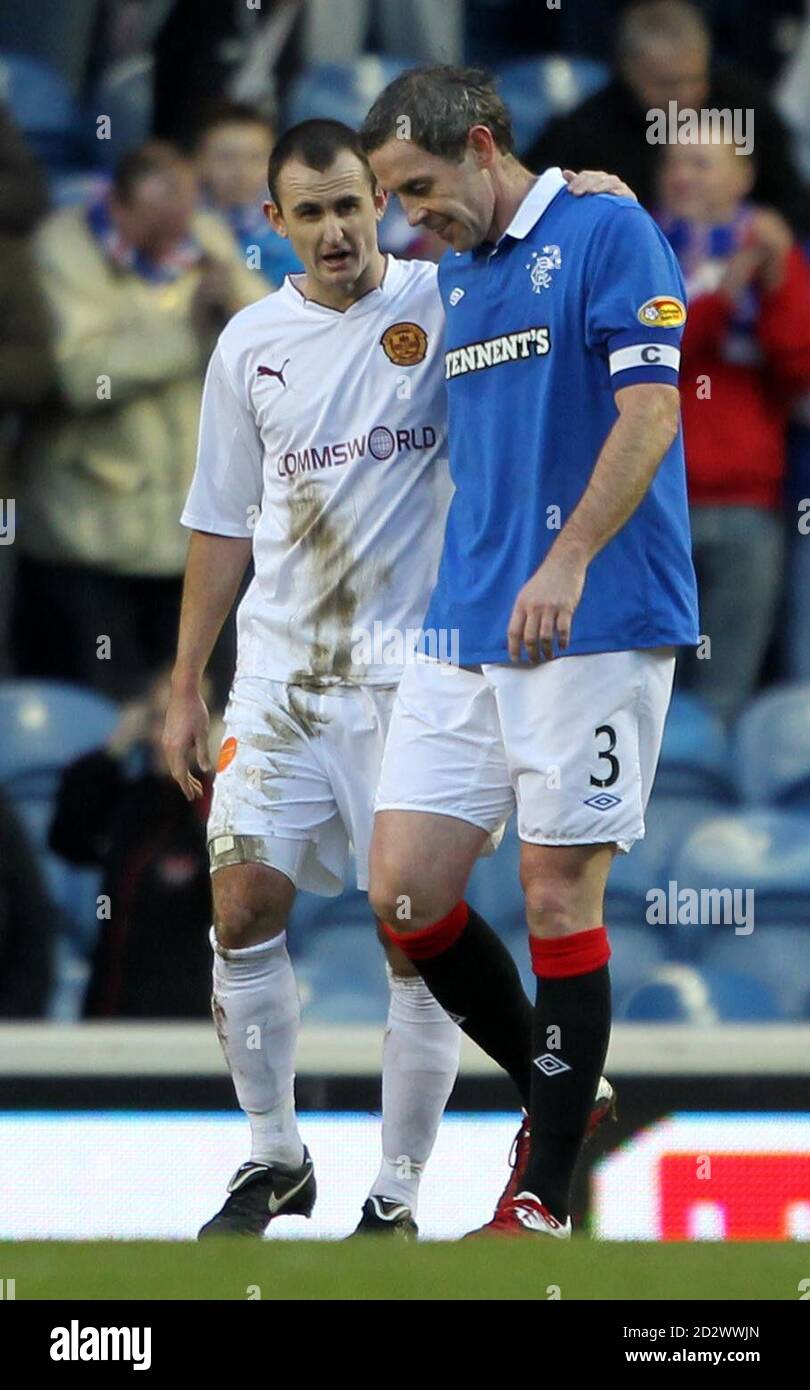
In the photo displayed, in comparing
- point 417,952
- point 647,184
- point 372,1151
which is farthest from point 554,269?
point 647,184

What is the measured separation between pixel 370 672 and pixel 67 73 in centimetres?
322

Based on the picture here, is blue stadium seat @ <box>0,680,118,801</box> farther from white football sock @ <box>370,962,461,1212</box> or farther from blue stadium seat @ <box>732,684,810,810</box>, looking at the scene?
white football sock @ <box>370,962,461,1212</box>

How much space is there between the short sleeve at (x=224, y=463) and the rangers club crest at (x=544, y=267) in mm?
654

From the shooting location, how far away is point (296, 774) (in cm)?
388

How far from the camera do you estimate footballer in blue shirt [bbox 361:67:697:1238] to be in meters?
3.41

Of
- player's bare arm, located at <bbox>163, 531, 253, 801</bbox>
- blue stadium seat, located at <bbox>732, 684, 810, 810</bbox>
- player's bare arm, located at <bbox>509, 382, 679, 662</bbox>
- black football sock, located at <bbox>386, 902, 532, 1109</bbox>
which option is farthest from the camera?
blue stadium seat, located at <bbox>732, 684, 810, 810</bbox>

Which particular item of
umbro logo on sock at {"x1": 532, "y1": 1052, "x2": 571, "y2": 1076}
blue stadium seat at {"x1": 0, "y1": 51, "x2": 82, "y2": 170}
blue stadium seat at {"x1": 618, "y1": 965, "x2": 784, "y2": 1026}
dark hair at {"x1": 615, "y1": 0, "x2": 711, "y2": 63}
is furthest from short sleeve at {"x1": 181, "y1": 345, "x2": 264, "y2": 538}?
dark hair at {"x1": 615, "y1": 0, "x2": 711, "y2": 63}

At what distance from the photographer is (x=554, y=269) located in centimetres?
351

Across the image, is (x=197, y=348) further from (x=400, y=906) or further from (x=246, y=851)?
(x=400, y=906)

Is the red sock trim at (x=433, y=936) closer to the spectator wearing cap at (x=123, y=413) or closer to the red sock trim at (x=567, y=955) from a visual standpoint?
the red sock trim at (x=567, y=955)

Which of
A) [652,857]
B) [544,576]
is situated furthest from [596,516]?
[652,857]

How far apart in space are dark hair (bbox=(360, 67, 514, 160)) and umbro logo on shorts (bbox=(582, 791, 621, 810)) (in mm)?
969

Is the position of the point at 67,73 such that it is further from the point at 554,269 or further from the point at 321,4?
the point at 554,269

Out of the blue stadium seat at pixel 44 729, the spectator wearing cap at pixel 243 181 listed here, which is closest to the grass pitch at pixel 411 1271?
the blue stadium seat at pixel 44 729
